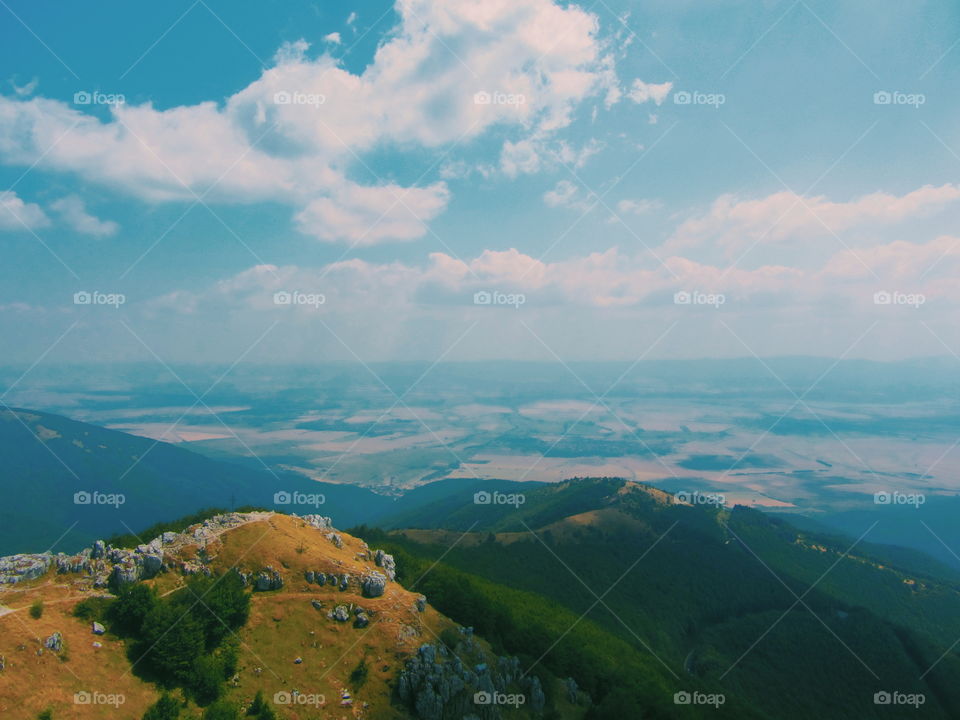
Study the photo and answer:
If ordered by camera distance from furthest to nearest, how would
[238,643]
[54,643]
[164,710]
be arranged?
[238,643] → [54,643] → [164,710]

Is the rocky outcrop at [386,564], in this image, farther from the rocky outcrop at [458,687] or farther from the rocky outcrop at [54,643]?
the rocky outcrop at [54,643]

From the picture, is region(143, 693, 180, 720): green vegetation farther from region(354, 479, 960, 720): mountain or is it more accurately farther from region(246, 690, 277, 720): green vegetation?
region(354, 479, 960, 720): mountain

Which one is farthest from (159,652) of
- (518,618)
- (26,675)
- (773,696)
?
(773,696)

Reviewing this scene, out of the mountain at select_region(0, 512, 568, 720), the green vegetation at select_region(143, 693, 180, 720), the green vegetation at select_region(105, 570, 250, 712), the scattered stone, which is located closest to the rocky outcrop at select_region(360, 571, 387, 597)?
the mountain at select_region(0, 512, 568, 720)

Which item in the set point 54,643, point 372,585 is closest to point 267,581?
point 372,585

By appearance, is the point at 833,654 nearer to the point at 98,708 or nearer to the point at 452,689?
the point at 452,689

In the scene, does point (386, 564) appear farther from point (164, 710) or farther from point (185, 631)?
point (164, 710)

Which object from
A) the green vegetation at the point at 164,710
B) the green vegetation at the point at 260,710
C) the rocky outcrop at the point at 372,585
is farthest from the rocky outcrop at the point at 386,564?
the green vegetation at the point at 164,710

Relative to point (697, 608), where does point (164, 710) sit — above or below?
above
